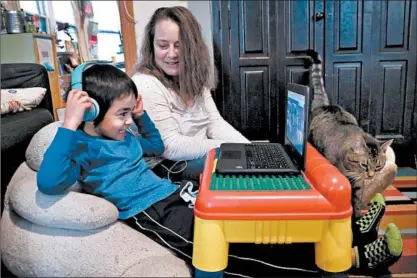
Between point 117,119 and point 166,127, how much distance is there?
0.94 feet

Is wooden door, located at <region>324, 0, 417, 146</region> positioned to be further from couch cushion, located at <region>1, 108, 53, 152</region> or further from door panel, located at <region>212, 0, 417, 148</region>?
couch cushion, located at <region>1, 108, 53, 152</region>

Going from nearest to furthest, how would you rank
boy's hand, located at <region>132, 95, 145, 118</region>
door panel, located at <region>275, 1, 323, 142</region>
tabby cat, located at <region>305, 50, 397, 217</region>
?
boy's hand, located at <region>132, 95, 145, 118</region> → tabby cat, located at <region>305, 50, 397, 217</region> → door panel, located at <region>275, 1, 323, 142</region>

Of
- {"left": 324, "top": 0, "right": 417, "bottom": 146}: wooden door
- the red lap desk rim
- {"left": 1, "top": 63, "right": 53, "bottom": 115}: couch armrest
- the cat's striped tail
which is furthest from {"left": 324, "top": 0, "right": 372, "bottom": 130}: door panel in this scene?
the red lap desk rim

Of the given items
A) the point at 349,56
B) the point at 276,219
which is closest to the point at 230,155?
the point at 276,219

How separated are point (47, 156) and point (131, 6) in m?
2.08

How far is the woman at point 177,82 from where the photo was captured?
1.23 m

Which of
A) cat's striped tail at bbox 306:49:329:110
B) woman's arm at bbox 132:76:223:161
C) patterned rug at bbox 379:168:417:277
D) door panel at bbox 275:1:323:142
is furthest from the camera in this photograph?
door panel at bbox 275:1:323:142

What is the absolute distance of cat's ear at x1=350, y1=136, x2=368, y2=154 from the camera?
1644 mm

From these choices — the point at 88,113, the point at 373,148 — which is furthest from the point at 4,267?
the point at 373,148

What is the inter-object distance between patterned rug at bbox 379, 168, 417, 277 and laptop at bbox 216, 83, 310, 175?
2.24 ft

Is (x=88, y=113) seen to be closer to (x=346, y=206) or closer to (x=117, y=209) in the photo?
(x=117, y=209)

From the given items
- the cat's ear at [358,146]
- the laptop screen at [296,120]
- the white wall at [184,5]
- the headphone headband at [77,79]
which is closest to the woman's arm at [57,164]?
the headphone headband at [77,79]

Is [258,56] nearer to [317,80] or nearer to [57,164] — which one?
[317,80]

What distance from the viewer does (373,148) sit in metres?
1.66
